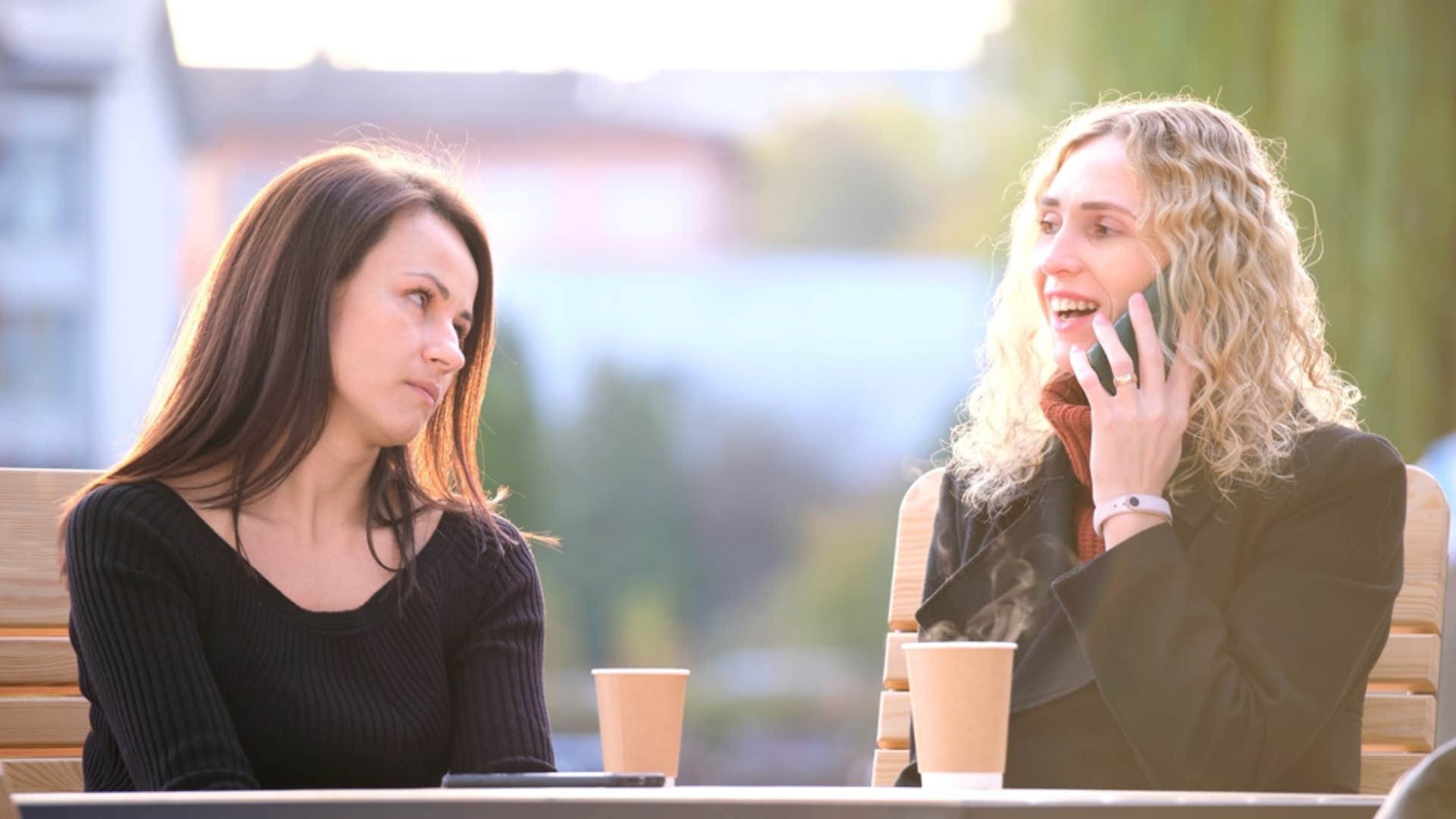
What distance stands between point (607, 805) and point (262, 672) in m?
0.94

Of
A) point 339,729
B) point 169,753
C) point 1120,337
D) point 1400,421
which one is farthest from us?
point 1400,421

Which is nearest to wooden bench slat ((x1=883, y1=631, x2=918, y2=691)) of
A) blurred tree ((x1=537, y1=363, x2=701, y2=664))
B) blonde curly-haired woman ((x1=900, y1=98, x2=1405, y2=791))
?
blonde curly-haired woman ((x1=900, y1=98, x2=1405, y2=791))

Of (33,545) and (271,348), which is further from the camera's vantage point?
(33,545)

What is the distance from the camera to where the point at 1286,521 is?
2.05 meters

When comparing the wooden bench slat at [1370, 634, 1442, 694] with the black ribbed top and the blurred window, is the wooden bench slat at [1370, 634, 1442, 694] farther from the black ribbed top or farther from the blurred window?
the blurred window

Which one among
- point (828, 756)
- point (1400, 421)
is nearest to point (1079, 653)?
point (1400, 421)

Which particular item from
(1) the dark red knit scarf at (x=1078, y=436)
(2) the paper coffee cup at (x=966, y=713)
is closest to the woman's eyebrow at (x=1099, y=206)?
(1) the dark red knit scarf at (x=1078, y=436)

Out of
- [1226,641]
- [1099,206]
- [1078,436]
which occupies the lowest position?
[1226,641]

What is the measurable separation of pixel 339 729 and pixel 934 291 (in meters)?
28.9

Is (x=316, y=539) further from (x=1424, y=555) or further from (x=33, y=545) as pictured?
(x=1424, y=555)

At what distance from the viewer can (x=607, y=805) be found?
118 cm

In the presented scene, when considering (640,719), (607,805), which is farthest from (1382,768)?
(607,805)

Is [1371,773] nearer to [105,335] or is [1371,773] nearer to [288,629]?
[288,629]

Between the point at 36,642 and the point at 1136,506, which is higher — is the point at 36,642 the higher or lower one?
the lower one
